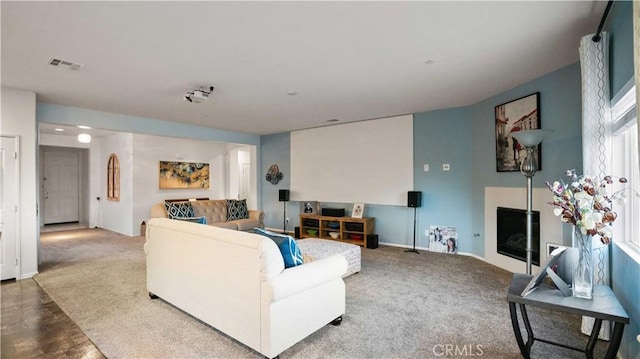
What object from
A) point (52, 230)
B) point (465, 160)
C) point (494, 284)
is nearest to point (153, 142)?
point (52, 230)

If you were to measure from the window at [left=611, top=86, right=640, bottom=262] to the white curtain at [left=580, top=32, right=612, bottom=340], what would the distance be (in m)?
0.06

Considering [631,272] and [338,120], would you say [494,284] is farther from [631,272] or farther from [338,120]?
[338,120]

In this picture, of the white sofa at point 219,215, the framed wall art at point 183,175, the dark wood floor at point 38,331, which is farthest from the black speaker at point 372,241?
the framed wall art at point 183,175

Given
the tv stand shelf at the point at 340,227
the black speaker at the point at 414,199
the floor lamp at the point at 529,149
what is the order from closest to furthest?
the floor lamp at the point at 529,149
the black speaker at the point at 414,199
the tv stand shelf at the point at 340,227

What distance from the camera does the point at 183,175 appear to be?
8.39 metres

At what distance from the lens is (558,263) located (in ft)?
6.91

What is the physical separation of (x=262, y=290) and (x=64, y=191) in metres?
9.79

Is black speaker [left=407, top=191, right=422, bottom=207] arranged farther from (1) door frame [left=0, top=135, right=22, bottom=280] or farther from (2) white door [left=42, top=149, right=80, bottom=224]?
(2) white door [left=42, top=149, right=80, bottom=224]

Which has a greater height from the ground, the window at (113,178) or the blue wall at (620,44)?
the blue wall at (620,44)

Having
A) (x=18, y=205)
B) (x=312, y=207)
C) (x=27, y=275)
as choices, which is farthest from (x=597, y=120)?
(x=27, y=275)

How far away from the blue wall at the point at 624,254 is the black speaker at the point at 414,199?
315cm

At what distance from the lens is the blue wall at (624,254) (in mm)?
1862

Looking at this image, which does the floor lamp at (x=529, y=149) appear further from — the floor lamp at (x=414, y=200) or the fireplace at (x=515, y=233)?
the floor lamp at (x=414, y=200)

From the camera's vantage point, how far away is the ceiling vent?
3103 millimetres
